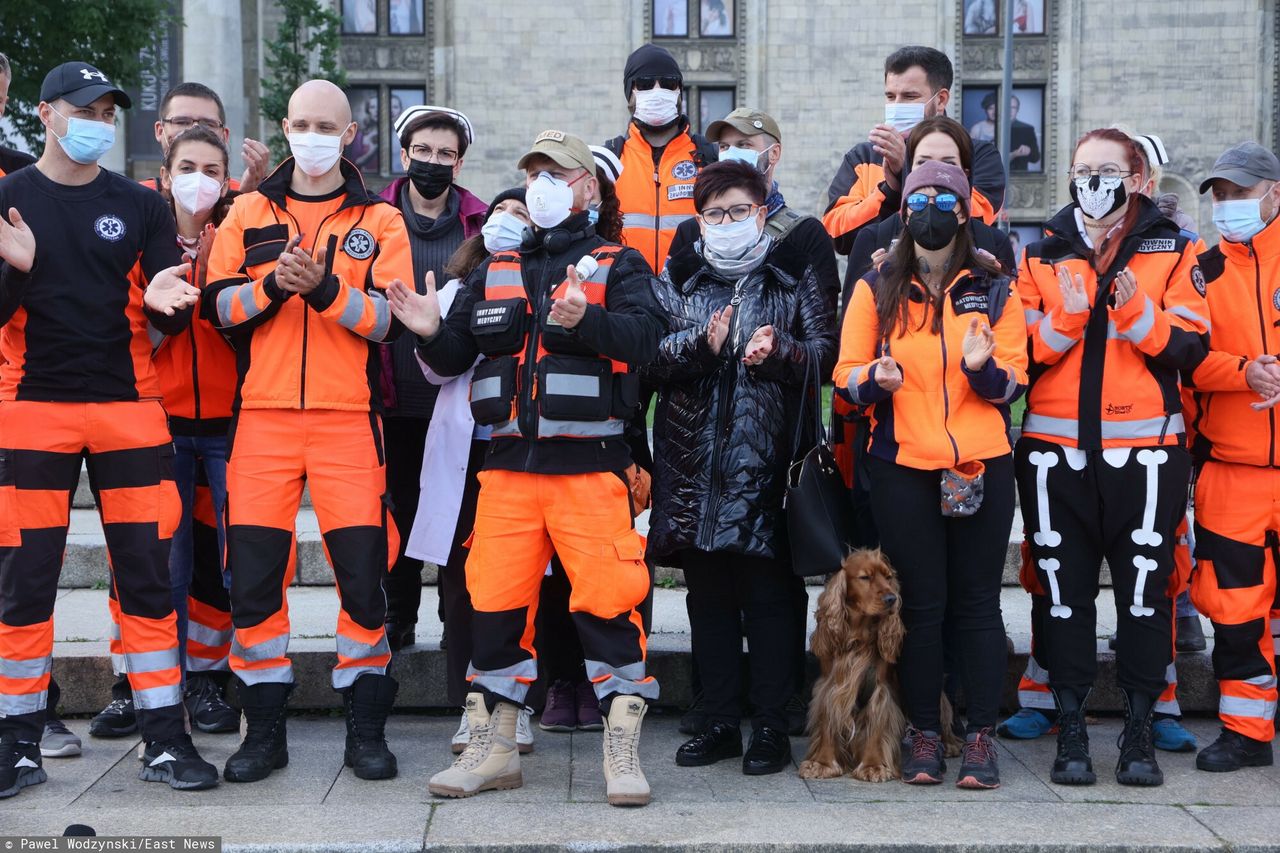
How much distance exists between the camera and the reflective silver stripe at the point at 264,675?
209 inches

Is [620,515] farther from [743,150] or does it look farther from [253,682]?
[743,150]

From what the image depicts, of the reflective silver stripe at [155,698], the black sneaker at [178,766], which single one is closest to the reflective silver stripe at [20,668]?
the reflective silver stripe at [155,698]

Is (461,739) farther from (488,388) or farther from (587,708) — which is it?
(488,388)

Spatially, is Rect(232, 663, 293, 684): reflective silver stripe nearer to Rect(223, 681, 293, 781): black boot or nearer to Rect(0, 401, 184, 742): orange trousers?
Rect(223, 681, 293, 781): black boot

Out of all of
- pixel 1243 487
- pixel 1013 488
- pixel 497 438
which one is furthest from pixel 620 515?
pixel 1243 487

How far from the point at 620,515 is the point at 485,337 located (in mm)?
863

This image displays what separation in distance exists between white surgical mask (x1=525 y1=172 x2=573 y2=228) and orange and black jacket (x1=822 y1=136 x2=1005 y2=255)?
1.44 m

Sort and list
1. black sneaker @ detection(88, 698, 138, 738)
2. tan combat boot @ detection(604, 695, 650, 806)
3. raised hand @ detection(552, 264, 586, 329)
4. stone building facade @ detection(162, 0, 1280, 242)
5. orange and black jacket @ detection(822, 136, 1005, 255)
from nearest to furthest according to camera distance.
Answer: raised hand @ detection(552, 264, 586, 329)
tan combat boot @ detection(604, 695, 650, 806)
black sneaker @ detection(88, 698, 138, 738)
orange and black jacket @ detection(822, 136, 1005, 255)
stone building facade @ detection(162, 0, 1280, 242)

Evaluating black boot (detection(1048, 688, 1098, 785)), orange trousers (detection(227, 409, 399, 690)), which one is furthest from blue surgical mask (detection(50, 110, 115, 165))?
black boot (detection(1048, 688, 1098, 785))

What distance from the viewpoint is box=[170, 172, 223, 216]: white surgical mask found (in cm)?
577

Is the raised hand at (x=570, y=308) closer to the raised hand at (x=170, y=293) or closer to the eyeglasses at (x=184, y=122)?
the raised hand at (x=170, y=293)

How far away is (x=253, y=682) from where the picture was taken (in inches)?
209

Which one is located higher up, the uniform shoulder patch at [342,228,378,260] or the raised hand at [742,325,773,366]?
the uniform shoulder patch at [342,228,378,260]

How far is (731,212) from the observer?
5.48m
